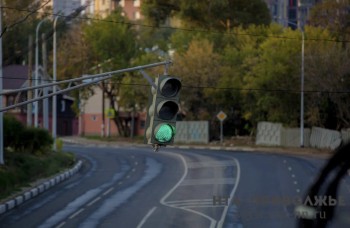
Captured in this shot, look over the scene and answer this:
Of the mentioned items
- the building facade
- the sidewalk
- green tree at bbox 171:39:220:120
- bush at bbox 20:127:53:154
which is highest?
the building facade

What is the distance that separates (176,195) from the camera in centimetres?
2448

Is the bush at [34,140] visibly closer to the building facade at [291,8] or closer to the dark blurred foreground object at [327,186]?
the dark blurred foreground object at [327,186]

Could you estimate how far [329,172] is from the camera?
322 centimetres

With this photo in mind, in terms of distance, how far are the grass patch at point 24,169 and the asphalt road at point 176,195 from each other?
3.32ft

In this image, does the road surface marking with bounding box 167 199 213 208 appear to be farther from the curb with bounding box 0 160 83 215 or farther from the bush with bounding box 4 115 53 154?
the bush with bounding box 4 115 53 154

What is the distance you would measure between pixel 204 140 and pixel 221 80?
17.5 ft

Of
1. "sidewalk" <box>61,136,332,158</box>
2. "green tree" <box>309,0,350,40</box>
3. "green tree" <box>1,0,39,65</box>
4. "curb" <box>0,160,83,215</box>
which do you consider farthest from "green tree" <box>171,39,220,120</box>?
"green tree" <box>1,0,39,65</box>

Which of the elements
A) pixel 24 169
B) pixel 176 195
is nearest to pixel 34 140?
pixel 24 169

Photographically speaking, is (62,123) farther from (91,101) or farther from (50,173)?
(50,173)

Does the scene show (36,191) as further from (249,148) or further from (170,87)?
(249,148)

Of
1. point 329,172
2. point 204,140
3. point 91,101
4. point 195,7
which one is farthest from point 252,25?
point 329,172

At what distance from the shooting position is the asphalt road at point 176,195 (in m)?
18.4

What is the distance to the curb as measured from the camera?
2208 centimetres

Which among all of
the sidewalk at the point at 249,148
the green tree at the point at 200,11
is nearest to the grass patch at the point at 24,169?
the green tree at the point at 200,11
